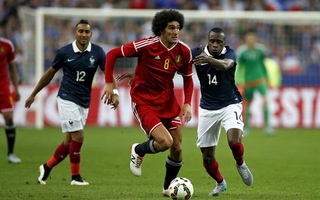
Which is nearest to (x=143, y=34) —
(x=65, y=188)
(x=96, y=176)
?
(x=96, y=176)

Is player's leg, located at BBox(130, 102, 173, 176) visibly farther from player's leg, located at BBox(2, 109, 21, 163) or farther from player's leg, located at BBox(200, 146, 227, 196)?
player's leg, located at BBox(2, 109, 21, 163)

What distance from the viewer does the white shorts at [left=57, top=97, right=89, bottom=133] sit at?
11875 mm

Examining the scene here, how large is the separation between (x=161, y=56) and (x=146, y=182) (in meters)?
2.63

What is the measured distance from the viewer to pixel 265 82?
21.7 metres

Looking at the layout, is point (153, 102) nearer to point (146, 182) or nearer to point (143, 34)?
point (146, 182)

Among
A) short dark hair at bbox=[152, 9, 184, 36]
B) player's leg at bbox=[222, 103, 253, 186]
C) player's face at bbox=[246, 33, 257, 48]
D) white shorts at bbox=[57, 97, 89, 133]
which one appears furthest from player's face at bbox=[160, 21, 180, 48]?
player's face at bbox=[246, 33, 257, 48]

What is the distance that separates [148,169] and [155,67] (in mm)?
4234

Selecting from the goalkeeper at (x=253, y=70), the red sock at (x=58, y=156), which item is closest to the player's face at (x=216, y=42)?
the red sock at (x=58, y=156)

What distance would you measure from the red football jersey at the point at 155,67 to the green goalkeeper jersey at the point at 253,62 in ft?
35.9

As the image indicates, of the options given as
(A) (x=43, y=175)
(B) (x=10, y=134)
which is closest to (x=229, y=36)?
(B) (x=10, y=134)

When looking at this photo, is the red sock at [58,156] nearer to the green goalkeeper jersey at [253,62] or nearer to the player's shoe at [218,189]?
the player's shoe at [218,189]

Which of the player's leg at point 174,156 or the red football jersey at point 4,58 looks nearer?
the player's leg at point 174,156

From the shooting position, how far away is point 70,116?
1188 cm

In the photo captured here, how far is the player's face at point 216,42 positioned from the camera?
10773 mm
